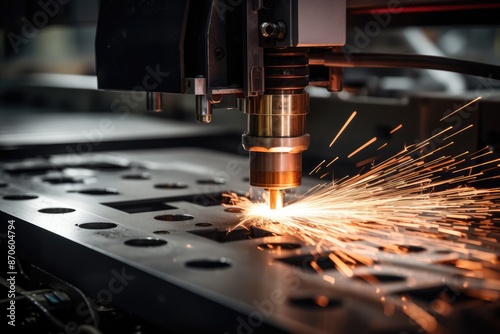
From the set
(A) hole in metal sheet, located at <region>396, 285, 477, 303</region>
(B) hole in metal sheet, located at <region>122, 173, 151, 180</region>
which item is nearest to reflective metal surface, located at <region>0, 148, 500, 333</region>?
(A) hole in metal sheet, located at <region>396, 285, 477, 303</region>

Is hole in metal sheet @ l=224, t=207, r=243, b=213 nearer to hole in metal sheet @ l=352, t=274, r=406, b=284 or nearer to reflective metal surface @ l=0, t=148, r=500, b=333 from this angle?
reflective metal surface @ l=0, t=148, r=500, b=333

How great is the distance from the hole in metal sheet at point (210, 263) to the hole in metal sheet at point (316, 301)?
22 cm

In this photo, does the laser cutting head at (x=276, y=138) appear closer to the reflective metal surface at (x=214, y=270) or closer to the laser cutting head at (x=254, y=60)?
the laser cutting head at (x=254, y=60)

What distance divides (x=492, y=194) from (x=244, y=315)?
1.02 metres

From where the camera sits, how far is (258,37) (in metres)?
1.53

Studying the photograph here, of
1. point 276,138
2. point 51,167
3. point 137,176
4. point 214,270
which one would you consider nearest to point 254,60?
point 276,138

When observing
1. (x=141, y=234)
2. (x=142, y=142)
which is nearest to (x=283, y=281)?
(x=141, y=234)

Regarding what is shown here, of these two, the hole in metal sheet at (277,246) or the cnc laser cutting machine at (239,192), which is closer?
the cnc laser cutting machine at (239,192)

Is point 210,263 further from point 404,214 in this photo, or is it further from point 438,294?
point 404,214

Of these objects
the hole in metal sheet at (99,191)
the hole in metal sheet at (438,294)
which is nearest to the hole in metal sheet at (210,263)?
the hole in metal sheet at (438,294)

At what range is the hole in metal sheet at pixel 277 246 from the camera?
1.45 metres

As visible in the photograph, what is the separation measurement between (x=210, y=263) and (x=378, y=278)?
11.7 inches

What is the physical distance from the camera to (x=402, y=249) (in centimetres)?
142

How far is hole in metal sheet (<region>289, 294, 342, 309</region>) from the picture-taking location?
111cm
